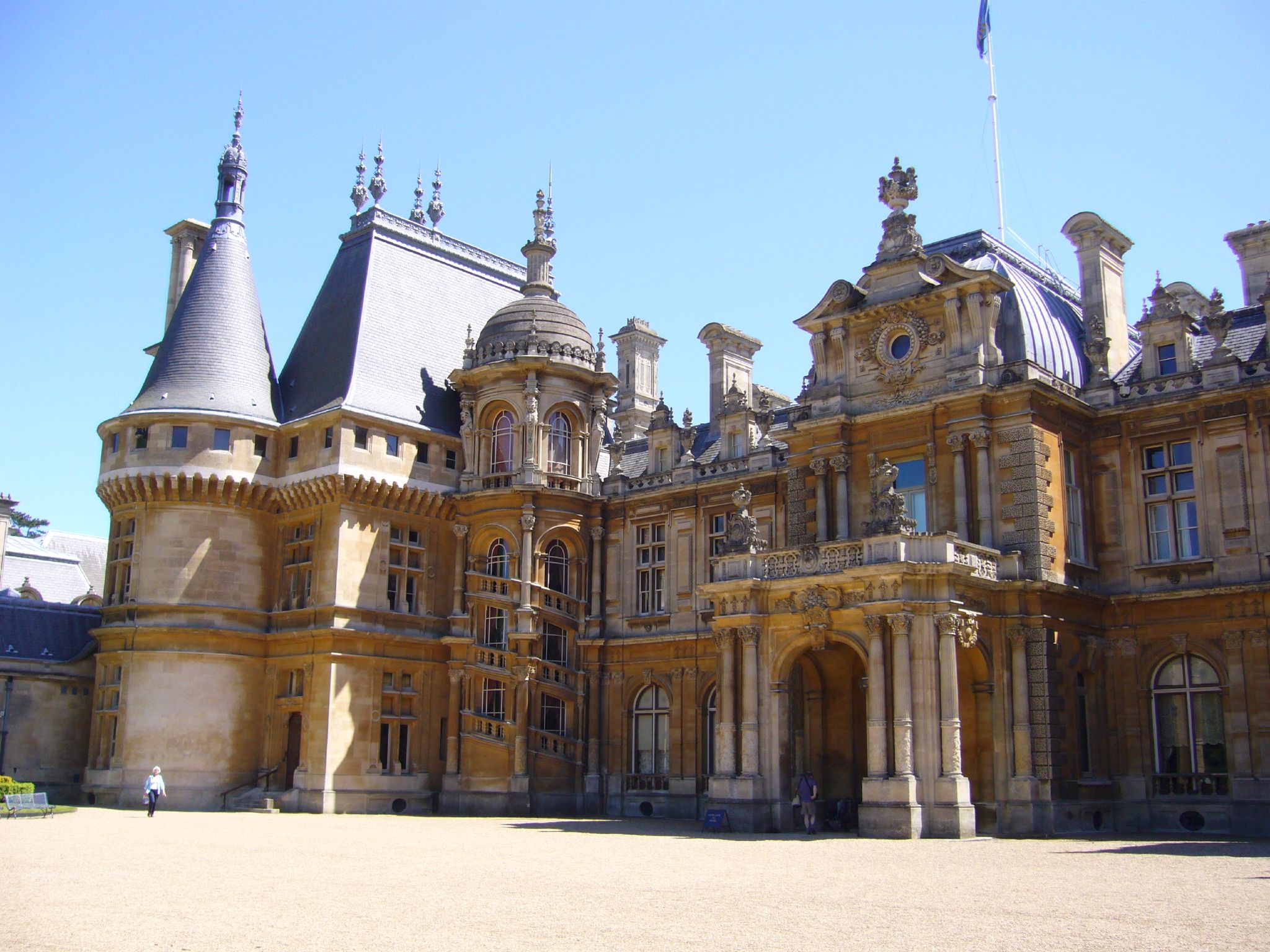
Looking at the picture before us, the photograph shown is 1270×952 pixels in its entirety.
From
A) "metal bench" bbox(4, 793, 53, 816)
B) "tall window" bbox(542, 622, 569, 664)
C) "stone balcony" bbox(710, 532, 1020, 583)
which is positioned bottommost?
"metal bench" bbox(4, 793, 53, 816)

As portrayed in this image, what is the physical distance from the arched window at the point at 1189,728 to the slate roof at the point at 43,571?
135 ft

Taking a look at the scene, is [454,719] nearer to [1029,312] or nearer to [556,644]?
[556,644]

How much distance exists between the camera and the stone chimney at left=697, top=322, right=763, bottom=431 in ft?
137

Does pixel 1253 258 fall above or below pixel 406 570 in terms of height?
above

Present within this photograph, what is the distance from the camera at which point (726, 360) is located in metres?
42.1

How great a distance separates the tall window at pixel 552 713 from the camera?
3922cm

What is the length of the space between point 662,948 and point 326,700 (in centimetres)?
2679

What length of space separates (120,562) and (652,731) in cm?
1747

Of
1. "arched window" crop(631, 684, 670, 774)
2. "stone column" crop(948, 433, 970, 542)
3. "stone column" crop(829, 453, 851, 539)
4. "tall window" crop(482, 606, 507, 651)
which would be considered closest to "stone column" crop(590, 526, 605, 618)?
"tall window" crop(482, 606, 507, 651)

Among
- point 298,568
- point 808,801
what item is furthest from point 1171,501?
point 298,568

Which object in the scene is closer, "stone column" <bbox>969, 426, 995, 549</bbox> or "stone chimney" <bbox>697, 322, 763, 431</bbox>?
"stone column" <bbox>969, 426, 995, 549</bbox>

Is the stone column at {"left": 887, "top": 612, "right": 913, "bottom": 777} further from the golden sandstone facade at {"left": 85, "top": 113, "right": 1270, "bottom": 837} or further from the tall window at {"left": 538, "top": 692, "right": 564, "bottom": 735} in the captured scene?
the tall window at {"left": 538, "top": 692, "right": 564, "bottom": 735}

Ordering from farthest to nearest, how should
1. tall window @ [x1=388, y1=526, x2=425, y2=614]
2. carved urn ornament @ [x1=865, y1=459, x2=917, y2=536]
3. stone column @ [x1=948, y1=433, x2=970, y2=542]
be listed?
tall window @ [x1=388, y1=526, x2=425, y2=614], stone column @ [x1=948, y1=433, x2=970, y2=542], carved urn ornament @ [x1=865, y1=459, x2=917, y2=536]

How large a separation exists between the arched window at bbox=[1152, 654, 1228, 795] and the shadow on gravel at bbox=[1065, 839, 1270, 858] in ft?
10.2
